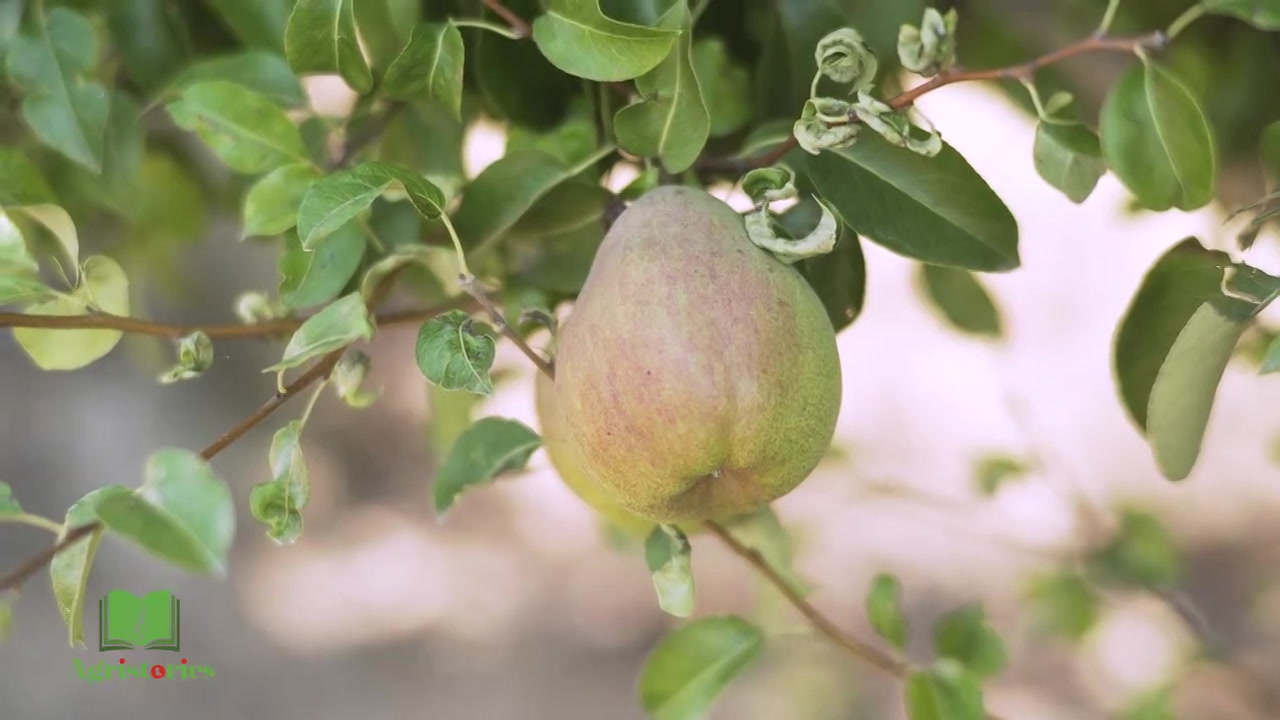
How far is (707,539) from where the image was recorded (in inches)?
41.4

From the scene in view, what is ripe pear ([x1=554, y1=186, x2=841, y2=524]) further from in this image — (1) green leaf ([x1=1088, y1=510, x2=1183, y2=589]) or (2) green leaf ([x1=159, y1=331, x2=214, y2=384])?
(1) green leaf ([x1=1088, y1=510, x2=1183, y2=589])

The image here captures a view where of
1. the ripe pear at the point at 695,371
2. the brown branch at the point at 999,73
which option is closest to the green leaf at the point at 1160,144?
the brown branch at the point at 999,73

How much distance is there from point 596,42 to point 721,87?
0.12m

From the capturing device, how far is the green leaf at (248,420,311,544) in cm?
35

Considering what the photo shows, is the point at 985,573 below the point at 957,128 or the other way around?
below

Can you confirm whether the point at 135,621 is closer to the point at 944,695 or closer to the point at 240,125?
the point at 240,125

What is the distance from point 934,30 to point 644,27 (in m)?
0.10

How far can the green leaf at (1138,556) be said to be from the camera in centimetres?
85

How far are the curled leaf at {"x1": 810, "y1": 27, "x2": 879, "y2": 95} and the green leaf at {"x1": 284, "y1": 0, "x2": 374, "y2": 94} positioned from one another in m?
0.18

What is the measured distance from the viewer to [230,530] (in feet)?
0.96

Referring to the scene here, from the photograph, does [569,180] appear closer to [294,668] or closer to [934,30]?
[934,30]


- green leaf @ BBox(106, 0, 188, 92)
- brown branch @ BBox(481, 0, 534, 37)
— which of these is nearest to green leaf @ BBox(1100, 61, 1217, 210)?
brown branch @ BBox(481, 0, 534, 37)

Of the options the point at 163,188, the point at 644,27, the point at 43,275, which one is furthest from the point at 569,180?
the point at 43,275

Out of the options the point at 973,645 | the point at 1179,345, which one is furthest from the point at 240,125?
the point at 973,645
